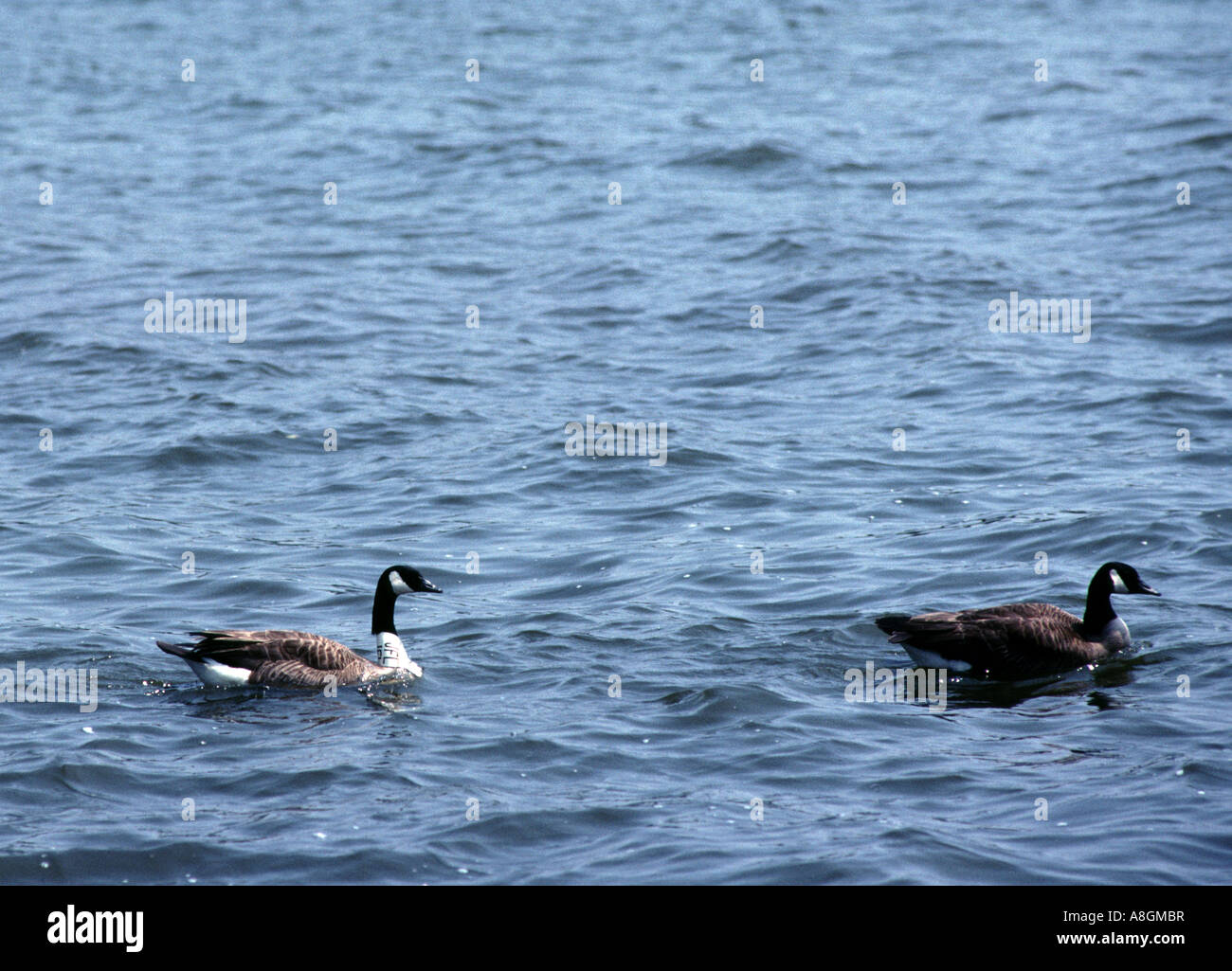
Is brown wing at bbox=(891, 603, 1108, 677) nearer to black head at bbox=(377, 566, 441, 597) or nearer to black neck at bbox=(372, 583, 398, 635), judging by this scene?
black head at bbox=(377, 566, 441, 597)

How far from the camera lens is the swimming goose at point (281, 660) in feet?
41.3

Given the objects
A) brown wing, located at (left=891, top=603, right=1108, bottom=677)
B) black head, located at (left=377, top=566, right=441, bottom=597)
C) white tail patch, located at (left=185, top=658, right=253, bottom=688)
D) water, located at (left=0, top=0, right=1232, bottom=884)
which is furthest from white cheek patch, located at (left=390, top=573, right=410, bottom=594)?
brown wing, located at (left=891, top=603, right=1108, bottom=677)

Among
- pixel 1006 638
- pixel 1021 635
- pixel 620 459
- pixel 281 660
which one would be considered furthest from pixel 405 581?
pixel 620 459

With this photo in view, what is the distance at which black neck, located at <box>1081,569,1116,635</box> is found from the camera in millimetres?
13656

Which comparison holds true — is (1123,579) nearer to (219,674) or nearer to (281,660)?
(281,660)

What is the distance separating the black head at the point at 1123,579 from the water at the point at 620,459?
50 centimetres

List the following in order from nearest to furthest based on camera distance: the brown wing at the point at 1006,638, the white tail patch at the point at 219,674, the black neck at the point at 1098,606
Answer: the white tail patch at the point at 219,674, the brown wing at the point at 1006,638, the black neck at the point at 1098,606

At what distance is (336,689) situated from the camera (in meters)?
13.0

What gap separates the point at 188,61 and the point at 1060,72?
21.4 m

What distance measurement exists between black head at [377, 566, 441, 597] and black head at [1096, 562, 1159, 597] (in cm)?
568

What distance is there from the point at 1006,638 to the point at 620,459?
6.57 metres

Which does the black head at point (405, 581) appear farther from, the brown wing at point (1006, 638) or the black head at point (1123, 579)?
the black head at point (1123, 579)

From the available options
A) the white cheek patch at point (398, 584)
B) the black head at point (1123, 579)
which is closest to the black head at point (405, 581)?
the white cheek patch at point (398, 584)

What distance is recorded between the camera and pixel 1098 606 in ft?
44.8
